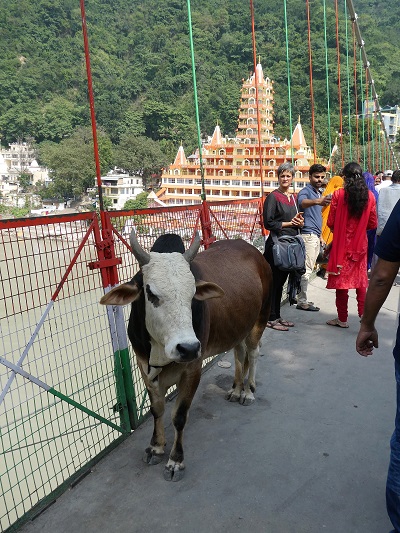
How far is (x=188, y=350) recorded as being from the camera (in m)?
1.87

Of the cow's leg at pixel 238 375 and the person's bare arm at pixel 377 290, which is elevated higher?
the person's bare arm at pixel 377 290

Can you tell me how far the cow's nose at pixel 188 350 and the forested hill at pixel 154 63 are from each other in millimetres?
58636

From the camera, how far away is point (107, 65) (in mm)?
74750

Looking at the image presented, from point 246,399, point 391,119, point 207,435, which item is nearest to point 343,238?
point 246,399

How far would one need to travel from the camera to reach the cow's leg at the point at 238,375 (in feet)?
10.1

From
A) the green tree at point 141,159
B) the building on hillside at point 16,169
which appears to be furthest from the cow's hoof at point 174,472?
the green tree at point 141,159

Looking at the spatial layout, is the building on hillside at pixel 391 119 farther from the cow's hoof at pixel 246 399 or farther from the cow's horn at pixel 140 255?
the cow's horn at pixel 140 255

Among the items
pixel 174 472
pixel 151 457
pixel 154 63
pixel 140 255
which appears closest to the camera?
pixel 140 255

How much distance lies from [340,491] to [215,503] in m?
0.59

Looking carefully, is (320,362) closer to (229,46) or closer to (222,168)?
(222,168)

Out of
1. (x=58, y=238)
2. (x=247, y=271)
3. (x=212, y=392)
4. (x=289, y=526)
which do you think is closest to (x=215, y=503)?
(x=289, y=526)

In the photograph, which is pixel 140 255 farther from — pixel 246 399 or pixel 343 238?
pixel 343 238

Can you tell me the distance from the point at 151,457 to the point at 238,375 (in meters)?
0.89

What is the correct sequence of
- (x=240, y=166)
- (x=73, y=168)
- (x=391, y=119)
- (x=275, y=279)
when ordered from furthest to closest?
(x=391, y=119), (x=73, y=168), (x=240, y=166), (x=275, y=279)
